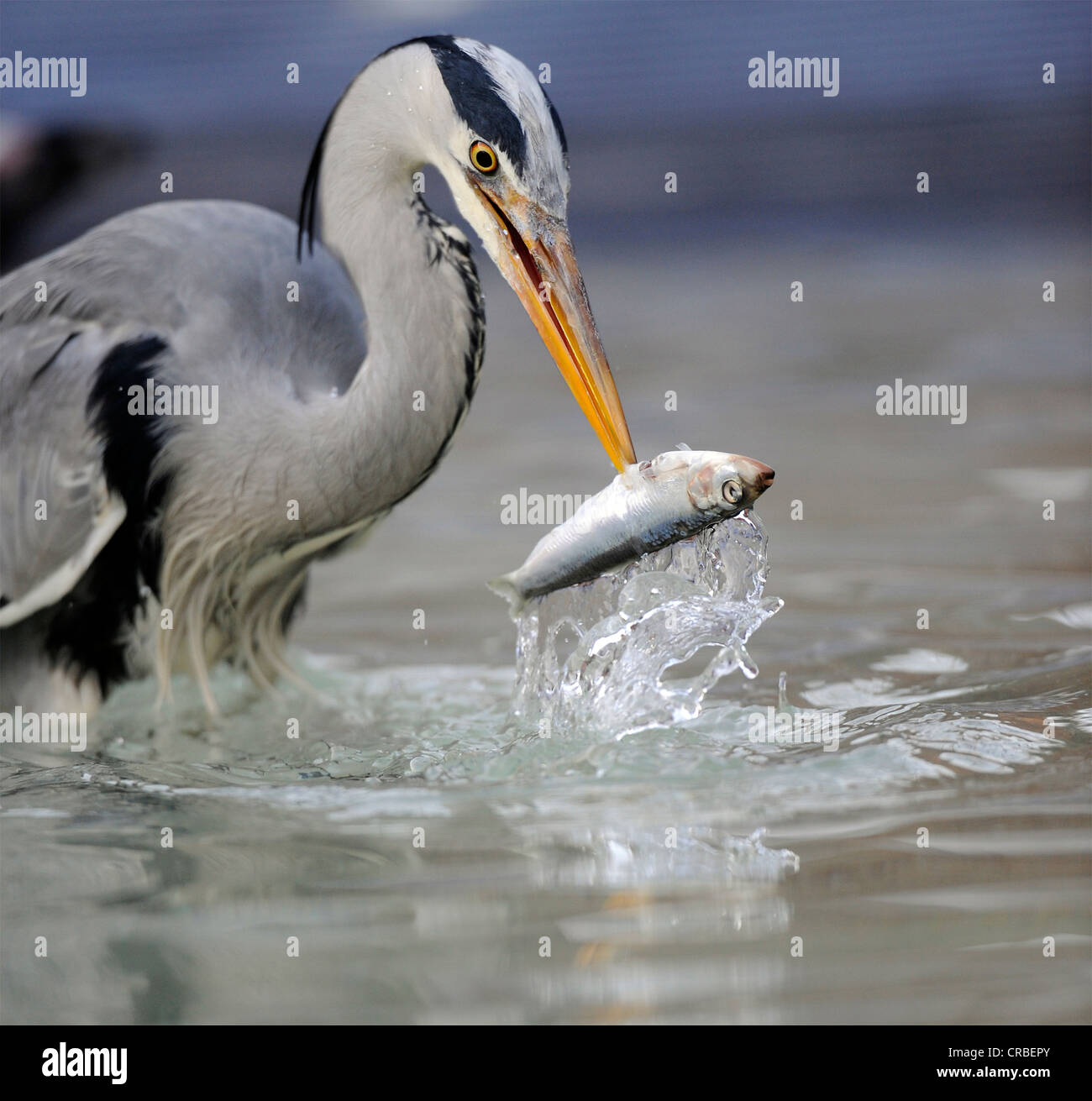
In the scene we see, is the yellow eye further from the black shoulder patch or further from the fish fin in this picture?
the black shoulder patch

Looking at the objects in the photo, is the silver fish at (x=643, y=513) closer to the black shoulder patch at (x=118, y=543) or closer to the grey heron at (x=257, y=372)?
the grey heron at (x=257, y=372)

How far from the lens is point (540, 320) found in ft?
11.7

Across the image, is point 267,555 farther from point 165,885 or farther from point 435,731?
point 165,885

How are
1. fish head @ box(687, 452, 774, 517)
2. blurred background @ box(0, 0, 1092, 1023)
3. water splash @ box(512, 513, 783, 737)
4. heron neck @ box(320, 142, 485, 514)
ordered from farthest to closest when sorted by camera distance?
heron neck @ box(320, 142, 485, 514) < water splash @ box(512, 513, 783, 737) < fish head @ box(687, 452, 774, 517) < blurred background @ box(0, 0, 1092, 1023)

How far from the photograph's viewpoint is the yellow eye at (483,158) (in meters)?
3.56

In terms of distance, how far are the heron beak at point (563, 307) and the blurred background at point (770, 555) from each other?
2.47ft

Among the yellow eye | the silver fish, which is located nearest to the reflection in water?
the silver fish

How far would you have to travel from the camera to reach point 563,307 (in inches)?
140

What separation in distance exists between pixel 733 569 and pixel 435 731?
891 millimetres

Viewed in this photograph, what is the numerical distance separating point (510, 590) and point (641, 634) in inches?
15.5

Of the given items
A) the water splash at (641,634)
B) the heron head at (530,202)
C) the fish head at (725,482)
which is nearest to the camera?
the fish head at (725,482)

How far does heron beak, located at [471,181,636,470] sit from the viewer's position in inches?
139

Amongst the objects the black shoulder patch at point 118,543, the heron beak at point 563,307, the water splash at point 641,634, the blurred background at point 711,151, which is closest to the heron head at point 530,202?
the heron beak at point 563,307

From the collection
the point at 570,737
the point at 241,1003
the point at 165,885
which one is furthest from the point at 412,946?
the point at 570,737
